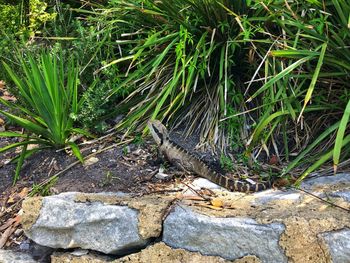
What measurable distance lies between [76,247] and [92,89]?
156cm

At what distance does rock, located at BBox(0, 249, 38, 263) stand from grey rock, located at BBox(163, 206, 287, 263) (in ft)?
3.45

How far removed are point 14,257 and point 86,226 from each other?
61 centimetres

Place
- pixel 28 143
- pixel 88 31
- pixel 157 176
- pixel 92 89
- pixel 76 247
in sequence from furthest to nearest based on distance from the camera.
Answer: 1. pixel 88 31
2. pixel 92 89
3. pixel 28 143
4. pixel 157 176
5. pixel 76 247

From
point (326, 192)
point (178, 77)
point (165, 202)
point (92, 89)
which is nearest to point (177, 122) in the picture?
point (178, 77)

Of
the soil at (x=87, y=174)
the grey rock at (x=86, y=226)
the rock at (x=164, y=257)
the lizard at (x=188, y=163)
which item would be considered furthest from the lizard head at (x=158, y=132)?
the rock at (x=164, y=257)

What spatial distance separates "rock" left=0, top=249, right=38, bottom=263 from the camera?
13.8ft

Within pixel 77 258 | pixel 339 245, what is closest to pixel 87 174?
pixel 77 258

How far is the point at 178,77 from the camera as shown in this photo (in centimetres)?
481

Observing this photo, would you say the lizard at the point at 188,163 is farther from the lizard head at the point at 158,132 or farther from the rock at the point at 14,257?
the rock at the point at 14,257

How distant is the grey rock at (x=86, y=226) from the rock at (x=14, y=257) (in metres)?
0.15

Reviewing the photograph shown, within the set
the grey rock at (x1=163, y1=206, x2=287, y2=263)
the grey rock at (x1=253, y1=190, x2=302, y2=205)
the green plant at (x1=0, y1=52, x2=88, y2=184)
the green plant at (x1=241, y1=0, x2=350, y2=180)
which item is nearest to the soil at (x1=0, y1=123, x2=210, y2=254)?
the green plant at (x1=0, y1=52, x2=88, y2=184)

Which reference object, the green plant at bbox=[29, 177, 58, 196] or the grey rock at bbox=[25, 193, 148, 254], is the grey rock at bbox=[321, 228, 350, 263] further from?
the green plant at bbox=[29, 177, 58, 196]

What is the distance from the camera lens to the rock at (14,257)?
4211 mm

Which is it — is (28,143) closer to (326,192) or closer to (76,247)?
(76,247)
